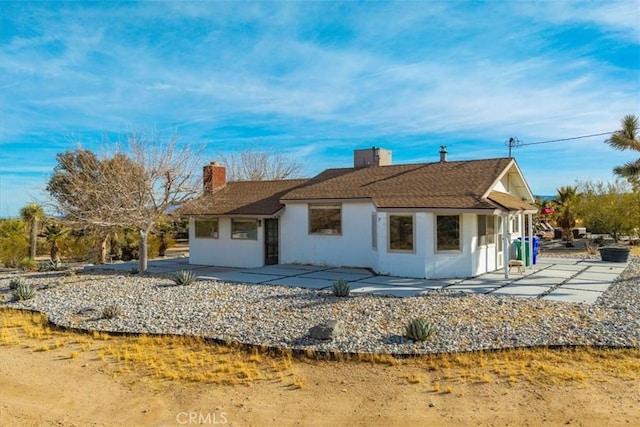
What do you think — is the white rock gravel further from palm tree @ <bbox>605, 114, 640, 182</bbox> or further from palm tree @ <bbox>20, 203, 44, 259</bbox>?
palm tree @ <bbox>20, 203, 44, 259</bbox>

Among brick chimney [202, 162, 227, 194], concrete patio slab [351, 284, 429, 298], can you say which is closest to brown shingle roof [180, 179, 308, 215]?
brick chimney [202, 162, 227, 194]

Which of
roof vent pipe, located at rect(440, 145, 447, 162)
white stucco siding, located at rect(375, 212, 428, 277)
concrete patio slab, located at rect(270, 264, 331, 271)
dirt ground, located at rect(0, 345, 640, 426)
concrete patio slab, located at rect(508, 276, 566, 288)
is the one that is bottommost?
dirt ground, located at rect(0, 345, 640, 426)

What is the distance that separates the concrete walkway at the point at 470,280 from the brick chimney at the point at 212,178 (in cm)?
442

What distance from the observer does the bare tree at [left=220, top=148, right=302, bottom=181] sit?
4312cm

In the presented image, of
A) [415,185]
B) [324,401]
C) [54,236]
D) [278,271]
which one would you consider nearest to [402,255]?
[415,185]

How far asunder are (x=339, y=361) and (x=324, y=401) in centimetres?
148

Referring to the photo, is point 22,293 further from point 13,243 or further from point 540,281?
point 540,281

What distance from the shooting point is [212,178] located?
22.0 meters

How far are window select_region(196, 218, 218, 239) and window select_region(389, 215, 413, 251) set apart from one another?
8.57m

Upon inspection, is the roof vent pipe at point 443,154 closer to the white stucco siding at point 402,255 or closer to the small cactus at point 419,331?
the white stucco siding at point 402,255

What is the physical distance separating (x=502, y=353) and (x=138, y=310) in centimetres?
848

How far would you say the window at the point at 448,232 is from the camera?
1460 cm

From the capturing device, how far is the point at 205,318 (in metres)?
10.2

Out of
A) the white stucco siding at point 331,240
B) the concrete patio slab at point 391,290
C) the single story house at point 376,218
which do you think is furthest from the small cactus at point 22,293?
the concrete patio slab at point 391,290
